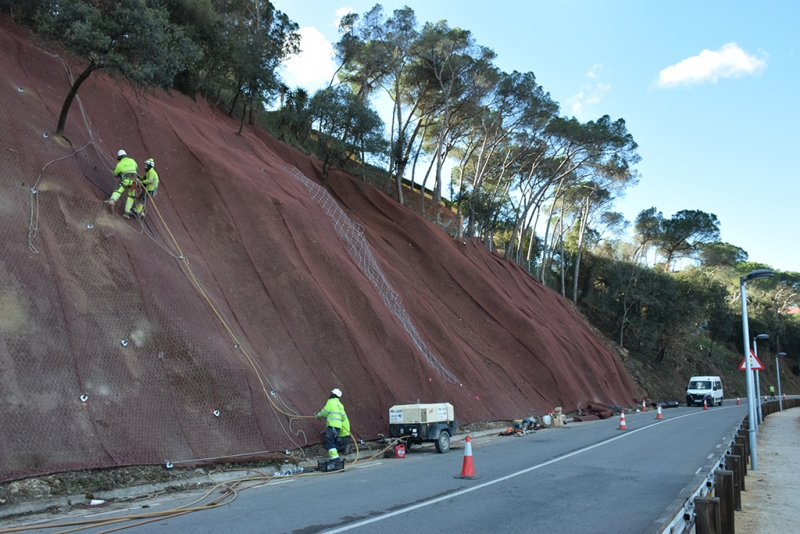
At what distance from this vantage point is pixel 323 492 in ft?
29.7

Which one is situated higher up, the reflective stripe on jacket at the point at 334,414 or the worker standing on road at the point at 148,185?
the worker standing on road at the point at 148,185

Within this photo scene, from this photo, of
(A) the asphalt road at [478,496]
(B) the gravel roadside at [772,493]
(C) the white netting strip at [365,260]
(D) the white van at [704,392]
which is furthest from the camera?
(D) the white van at [704,392]

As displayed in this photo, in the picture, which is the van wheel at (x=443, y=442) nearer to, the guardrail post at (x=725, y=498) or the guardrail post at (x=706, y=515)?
the guardrail post at (x=725, y=498)

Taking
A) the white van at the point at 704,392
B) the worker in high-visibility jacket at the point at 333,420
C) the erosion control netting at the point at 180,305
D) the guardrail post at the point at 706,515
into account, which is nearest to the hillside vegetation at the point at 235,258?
the erosion control netting at the point at 180,305

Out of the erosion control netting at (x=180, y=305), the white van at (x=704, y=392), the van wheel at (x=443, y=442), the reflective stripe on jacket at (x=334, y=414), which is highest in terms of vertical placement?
the erosion control netting at (x=180, y=305)

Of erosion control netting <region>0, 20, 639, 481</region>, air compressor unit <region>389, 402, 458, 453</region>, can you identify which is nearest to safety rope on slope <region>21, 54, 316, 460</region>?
erosion control netting <region>0, 20, 639, 481</region>

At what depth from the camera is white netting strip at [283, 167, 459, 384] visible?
20.8 meters

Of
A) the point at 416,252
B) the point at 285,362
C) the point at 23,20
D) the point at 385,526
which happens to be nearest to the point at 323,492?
the point at 385,526

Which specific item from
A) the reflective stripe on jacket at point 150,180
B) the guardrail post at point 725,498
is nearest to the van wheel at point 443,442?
the guardrail post at point 725,498

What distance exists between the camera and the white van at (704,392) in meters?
40.2

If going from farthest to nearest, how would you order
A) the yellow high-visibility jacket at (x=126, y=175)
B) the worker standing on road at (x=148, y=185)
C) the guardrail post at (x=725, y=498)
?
the worker standing on road at (x=148, y=185) < the yellow high-visibility jacket at (x=126, y=175) < the guardrail post at (x=725, y=498)

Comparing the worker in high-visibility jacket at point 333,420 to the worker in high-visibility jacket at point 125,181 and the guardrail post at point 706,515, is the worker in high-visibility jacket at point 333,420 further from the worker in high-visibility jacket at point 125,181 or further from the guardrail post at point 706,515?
the guardrail post at point 706,515

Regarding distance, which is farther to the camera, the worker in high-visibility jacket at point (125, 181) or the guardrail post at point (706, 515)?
the worker in high-visibility jacket at point (125, 181)

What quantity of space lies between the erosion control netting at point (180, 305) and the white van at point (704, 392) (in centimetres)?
2077
